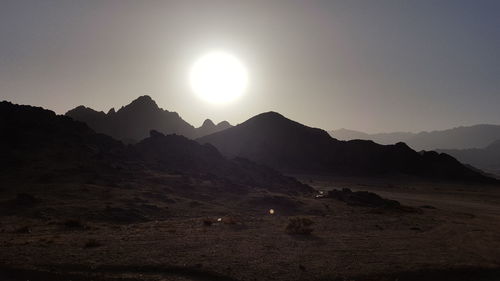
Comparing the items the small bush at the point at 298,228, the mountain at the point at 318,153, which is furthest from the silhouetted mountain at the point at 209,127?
the small bush at the point at 298,228

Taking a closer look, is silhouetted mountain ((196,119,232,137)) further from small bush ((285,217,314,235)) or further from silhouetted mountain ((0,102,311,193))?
small bush ((285,217,314,235))

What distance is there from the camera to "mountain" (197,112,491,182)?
409 ft

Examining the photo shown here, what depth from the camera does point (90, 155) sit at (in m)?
57.2

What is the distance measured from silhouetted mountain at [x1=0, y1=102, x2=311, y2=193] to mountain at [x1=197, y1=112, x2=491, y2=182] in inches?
2054

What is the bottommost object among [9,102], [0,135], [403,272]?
[403,272]

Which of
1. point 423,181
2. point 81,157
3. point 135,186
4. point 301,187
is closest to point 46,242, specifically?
point 135,186

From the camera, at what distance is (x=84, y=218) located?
101ft

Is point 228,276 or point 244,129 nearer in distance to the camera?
point 228,276

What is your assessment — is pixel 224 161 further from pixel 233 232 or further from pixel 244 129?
pixel 244 129

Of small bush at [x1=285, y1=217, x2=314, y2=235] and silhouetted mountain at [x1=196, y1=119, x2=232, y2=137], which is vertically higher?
silhouetted mountain at [x1=196, y1=119, x2=232, y2=137]

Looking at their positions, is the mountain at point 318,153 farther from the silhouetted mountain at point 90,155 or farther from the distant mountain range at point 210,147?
the silhouetted mountain at point 90,155

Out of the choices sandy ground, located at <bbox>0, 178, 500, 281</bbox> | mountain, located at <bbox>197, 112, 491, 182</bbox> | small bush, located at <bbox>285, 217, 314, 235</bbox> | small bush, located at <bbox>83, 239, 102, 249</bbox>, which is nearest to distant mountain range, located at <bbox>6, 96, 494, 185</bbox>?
mountain, located at <bbox>197, 112, 491, 182</bbox>

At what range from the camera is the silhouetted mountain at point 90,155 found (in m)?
50.8

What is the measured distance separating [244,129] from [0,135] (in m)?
85.9
